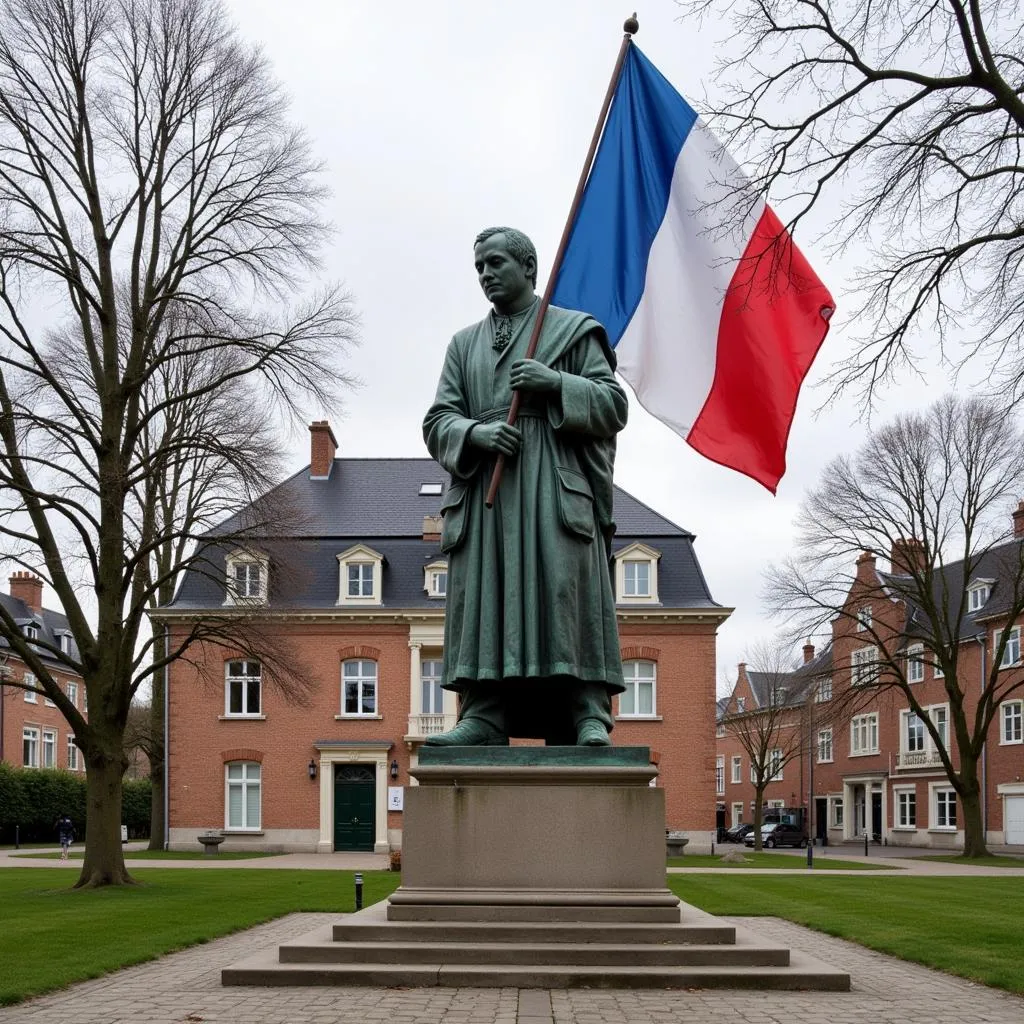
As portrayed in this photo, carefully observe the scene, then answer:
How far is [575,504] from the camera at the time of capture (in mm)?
Result: 8141

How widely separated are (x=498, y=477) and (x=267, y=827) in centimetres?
3530

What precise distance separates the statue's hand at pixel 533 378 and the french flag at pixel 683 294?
1742 millimetres

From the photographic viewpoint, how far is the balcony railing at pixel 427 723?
41000 millimetres

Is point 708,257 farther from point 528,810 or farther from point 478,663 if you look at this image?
point 528,810

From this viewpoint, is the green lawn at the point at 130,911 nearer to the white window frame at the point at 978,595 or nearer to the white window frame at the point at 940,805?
the white window frame at the point at 940,805

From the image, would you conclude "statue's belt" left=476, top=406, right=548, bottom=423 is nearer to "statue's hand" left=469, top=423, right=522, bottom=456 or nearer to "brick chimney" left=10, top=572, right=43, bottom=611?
"statue's hand" left=469, top=423, right=522, bottom=456

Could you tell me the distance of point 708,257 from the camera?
32.8 ft

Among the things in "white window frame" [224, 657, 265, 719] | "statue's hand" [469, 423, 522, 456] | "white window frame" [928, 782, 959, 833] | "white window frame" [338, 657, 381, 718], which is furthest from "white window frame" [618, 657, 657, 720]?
"statue's hand" [469, 423, 522, 456]

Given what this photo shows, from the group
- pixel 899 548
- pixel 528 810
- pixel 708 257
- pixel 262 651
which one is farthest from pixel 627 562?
pixel 528 810

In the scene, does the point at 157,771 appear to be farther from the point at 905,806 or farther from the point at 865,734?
the point at 865,734

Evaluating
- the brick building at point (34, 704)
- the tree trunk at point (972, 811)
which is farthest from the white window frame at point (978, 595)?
the brick building at point (34, 704)

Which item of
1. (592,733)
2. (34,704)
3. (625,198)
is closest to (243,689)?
(34,704)

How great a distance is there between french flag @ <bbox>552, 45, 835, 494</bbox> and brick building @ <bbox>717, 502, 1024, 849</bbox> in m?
29.3

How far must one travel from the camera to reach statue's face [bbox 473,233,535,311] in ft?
27.7
